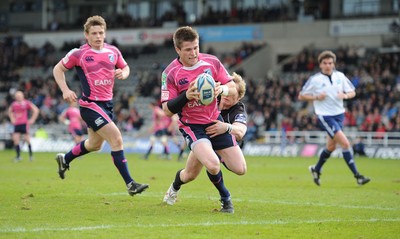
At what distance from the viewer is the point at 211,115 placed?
12156 millimetres

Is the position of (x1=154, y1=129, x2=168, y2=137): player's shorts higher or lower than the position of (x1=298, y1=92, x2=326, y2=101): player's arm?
lower

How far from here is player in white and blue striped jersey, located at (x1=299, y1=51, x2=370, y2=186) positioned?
60.1ft

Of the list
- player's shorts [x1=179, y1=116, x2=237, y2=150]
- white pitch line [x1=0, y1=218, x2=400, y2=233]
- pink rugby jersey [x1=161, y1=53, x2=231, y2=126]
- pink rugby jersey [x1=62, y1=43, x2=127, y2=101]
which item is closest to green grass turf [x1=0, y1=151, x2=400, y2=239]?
white pitch line [x1=0, y1=218, x2=400, y2=233]

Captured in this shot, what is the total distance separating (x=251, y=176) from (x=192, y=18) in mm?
35511

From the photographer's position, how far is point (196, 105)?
12.0m

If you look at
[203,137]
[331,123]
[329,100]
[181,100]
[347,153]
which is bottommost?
[347,153]

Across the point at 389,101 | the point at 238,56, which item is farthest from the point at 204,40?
the point at 389,101

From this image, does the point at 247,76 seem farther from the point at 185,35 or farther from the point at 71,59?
the point at 185,35

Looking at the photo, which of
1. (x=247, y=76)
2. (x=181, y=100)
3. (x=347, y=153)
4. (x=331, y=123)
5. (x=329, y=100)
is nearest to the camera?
(x=181, y=100)

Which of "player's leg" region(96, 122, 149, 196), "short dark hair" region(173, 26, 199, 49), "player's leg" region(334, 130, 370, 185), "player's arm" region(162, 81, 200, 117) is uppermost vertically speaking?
"short dark hair" region(173, 26, 199, 49)

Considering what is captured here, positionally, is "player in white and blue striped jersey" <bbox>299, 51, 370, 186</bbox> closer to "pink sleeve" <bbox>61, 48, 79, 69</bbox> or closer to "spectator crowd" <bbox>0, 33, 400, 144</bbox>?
"pink sleeve" <bbox>61, 48, 79, 69</bbox>

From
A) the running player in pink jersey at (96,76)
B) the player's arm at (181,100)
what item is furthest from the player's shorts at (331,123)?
the player's arm at (181,100)

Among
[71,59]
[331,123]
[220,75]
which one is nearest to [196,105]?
[220,75]

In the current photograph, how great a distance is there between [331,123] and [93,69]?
640 cm
